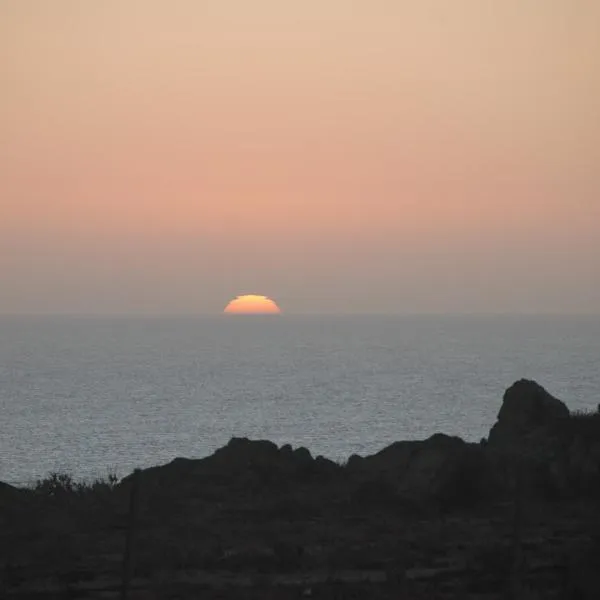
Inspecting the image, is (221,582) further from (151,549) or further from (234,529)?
(234,529)

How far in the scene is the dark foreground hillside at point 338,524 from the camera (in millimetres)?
18109

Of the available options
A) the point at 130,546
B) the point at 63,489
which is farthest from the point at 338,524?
the point at 63,489

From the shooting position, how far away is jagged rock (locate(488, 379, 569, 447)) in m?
30.2

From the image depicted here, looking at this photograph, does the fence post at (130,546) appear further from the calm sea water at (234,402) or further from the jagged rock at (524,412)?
the calm sea water at (234,402)

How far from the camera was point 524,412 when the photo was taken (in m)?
30.7

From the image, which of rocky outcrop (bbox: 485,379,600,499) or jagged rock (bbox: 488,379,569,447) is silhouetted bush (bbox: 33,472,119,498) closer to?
rocky outcrop (bbox: 485,379,600,499)

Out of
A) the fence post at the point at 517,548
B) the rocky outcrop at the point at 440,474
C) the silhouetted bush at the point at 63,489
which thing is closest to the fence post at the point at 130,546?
the fence post at the point at 517,548

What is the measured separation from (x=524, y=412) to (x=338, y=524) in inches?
351

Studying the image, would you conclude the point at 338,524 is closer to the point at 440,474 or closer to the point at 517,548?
the point at 440,474

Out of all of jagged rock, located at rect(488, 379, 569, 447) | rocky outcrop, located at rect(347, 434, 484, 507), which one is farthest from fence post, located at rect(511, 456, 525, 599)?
jagged rock, located at rect(488, 379, 569, 447)

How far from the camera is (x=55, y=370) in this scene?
16238 centimetres

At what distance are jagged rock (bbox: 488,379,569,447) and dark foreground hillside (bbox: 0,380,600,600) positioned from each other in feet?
0.12

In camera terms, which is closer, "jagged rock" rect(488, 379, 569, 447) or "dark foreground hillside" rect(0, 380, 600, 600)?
"dark foreground hillside" rect(0, 380, 600, 600)

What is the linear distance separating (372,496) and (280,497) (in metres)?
2.15
